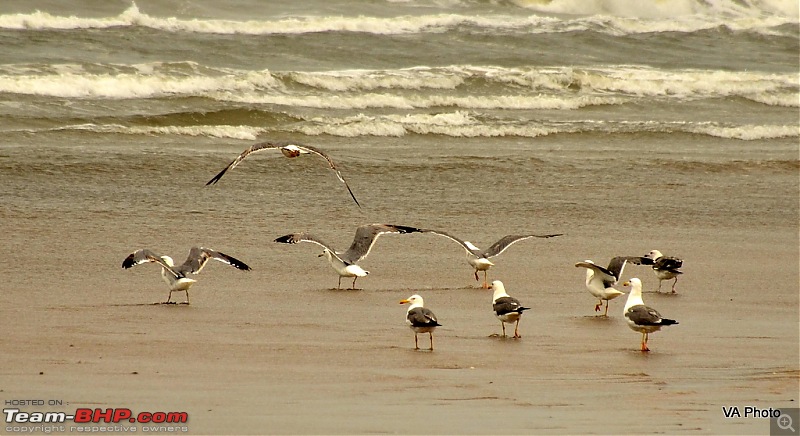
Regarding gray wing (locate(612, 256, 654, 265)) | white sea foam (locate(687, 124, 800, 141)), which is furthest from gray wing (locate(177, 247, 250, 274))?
white sea foam (locate(687, 124, 800, 141))

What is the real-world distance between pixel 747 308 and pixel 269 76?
41.5ft

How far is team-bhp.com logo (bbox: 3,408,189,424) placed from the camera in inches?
241

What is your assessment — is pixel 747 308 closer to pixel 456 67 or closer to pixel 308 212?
pixel 308 212

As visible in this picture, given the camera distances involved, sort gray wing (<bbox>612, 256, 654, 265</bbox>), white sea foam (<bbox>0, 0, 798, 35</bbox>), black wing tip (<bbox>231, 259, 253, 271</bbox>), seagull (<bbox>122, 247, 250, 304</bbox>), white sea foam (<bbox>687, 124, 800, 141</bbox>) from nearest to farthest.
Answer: seagull (<bbox>122, 247, 250, 304</bbox>) → black wing tip (<bbox>231, 259, 253, 271</bbox>) → gray wing (<bbox>612, 256, 654, 265</bbox>) → white sea foam (<bbox>687, 124, 800, 141</bbox>) → white sea foam (<bbox>0, 0, 798, 35</bbox>)

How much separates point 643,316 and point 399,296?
7.33 feet

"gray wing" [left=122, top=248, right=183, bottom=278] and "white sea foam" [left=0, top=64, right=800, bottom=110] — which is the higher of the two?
"gray wing" [left=122, top=248, right=183, bottom=278]

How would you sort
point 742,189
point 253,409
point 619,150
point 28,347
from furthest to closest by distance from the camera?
point 619,150 → point 742,189 → point 28,347 → point 253,409

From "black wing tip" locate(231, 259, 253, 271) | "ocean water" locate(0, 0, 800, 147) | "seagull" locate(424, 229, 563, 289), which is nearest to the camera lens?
"black wing tip" locate(231, 259, 253, 271)

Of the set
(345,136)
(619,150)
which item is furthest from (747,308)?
(345,136)

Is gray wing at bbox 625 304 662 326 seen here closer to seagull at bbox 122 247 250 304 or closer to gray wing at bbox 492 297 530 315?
gray wing at bbox 492 297 530 315

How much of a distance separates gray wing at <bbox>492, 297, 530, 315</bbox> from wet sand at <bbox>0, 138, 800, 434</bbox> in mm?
222

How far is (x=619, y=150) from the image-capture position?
17203 mm

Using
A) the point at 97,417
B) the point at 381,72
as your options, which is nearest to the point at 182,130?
the point at 381,72

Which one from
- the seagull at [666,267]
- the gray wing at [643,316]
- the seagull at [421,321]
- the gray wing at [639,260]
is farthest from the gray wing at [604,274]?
the seagull at [421,321]
